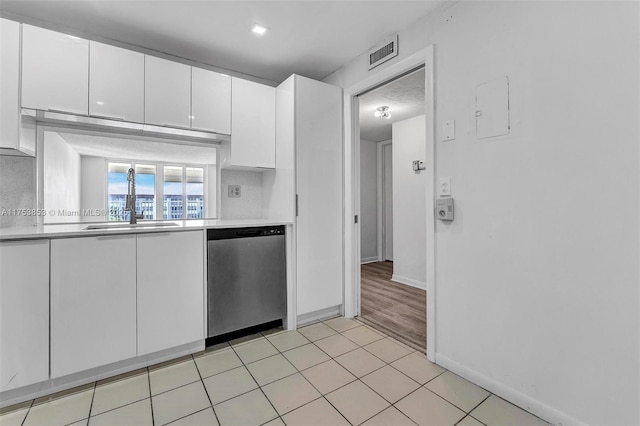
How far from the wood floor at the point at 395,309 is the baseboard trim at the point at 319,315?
254 millimetres

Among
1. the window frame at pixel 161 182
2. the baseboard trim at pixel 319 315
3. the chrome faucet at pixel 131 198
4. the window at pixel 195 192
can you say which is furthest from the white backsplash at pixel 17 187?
the baseboard trim at pixel 319 315

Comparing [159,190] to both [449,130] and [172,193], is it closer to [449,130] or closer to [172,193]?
[172,193]

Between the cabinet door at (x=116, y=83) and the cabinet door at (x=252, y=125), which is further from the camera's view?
the cabinet door at (x=252, y=125)

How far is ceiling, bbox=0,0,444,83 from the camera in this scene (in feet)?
6.23

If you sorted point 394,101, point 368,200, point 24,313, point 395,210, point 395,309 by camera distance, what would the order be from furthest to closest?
point 368,200
point 395,210
point 394,101
point 395,309
point 24,313

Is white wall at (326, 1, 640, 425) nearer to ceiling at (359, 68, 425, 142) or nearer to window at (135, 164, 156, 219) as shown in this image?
ceiling at (359, 68, 425, 142)

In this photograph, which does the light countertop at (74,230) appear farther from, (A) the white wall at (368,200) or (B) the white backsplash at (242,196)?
(A) the white wall at (368,200)

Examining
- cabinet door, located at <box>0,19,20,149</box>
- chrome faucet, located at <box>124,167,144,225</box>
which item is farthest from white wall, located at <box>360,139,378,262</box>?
cabinet door, located at <box>0,19,20,149</box>

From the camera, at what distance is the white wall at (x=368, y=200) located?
543cm

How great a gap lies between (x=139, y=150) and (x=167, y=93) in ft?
1.83

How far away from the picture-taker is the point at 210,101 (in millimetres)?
2389

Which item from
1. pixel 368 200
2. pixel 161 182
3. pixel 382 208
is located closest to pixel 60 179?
pixel 161 182

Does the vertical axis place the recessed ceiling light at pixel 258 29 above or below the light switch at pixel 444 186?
above

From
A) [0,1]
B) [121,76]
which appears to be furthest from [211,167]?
[0,1]
